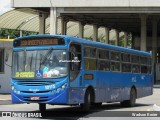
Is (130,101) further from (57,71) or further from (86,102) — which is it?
(57,71)

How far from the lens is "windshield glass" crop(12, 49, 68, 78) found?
16047mm

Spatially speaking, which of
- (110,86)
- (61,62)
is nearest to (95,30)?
(110,86)

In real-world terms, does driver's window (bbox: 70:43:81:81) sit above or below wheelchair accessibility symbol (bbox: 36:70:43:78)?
above

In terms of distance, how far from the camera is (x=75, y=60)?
16.6m

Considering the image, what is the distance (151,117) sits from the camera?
16828mm

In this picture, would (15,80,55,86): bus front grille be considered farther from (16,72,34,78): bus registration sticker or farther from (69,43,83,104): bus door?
(69,43,83,104): bus door

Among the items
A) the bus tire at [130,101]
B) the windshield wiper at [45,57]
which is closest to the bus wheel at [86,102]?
the windshield wiper at [45,57]

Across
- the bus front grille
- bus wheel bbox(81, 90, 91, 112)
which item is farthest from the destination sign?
bus wheel bbox(81, 90, 91, 112)

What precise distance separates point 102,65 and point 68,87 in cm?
348

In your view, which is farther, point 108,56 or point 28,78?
point 108,56

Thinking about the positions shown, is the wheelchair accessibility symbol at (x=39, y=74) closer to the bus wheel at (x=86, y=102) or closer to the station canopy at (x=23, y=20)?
the bus wheel at (x=86, y=102)

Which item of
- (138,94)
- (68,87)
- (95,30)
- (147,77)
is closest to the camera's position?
(68,87)

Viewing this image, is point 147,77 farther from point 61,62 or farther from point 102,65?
point 61,62

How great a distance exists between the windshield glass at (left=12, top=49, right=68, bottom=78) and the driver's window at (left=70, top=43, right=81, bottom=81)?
35cm
